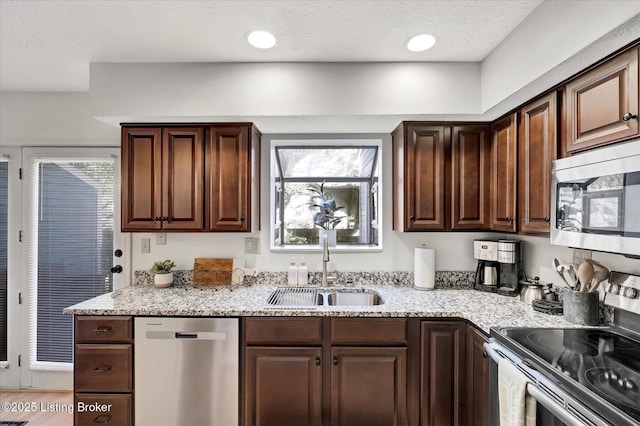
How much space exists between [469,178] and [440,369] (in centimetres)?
127

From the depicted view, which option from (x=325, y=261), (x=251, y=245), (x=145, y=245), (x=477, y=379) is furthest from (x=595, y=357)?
(x=145, y=245)

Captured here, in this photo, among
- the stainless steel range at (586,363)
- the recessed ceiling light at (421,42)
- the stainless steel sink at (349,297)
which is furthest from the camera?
the stainless steel sink at (349,297)

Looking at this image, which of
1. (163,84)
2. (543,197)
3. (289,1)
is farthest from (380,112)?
(163,84)

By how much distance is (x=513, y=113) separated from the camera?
2.00m

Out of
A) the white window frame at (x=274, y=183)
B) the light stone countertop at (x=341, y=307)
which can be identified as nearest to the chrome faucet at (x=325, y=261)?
the white window frame at (x=274, y=183)

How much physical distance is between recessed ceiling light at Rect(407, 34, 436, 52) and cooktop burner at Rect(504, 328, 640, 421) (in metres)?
1.62

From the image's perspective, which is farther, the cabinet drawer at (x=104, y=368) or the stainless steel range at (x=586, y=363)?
the cabinet drawer at (x=104, y=368)

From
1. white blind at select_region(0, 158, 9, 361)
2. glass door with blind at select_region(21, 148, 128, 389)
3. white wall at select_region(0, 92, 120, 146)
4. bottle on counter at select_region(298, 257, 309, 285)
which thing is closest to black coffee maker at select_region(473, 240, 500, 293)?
bottle on counter at select_region(298, 257, 309, 285)

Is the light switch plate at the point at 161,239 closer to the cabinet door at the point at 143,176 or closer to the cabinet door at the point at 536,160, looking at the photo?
the cabinet door at the point at 143,176

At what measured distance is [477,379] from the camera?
5.72 ft

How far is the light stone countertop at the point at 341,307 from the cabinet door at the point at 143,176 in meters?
0.56

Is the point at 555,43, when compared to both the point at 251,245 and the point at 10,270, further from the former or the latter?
the point at 10,270

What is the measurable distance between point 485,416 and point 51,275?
11.0 ft

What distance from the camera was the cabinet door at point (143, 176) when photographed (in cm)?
230
